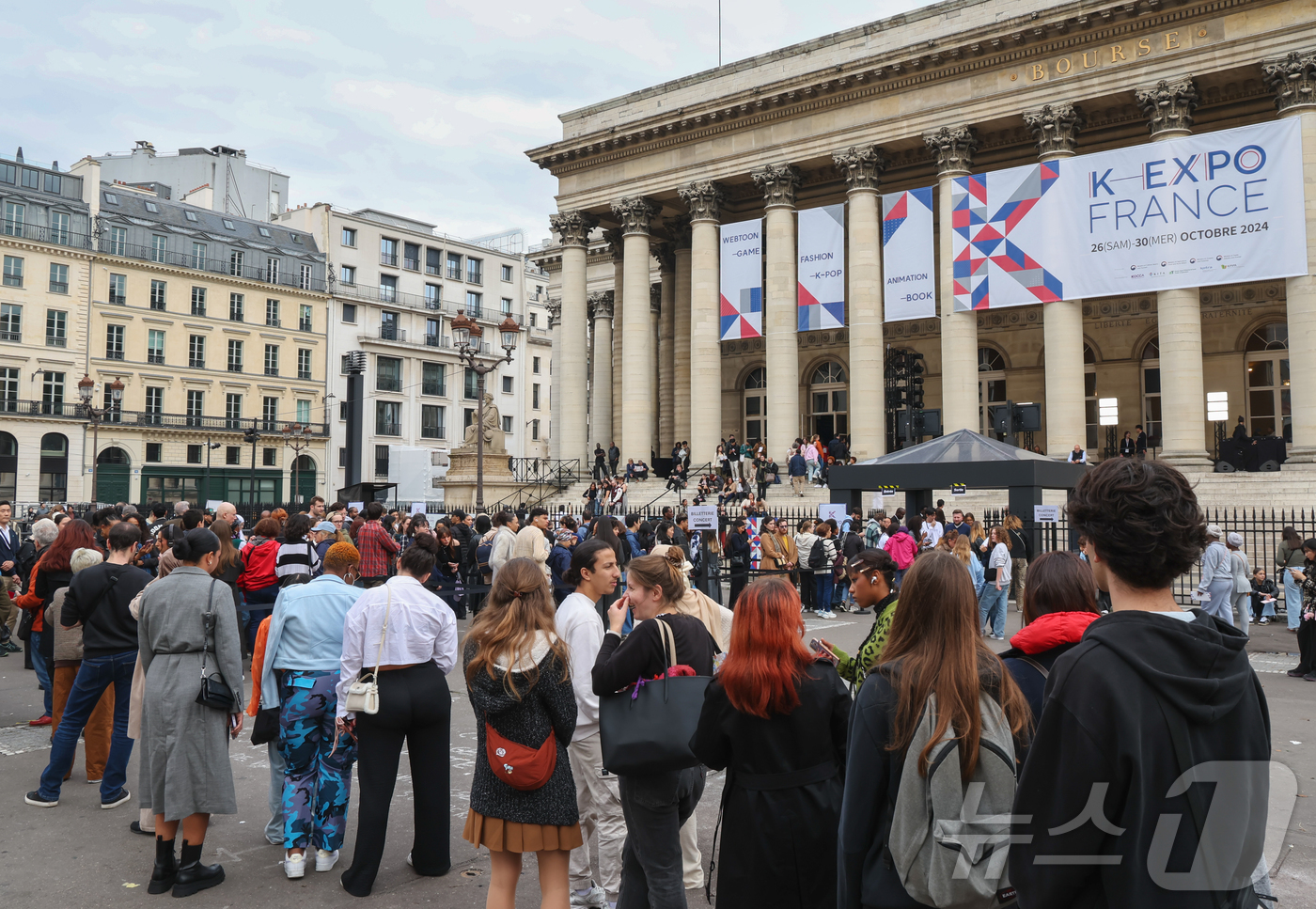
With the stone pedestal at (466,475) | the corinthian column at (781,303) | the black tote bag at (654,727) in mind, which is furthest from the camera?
the corinthian column at (781,303)

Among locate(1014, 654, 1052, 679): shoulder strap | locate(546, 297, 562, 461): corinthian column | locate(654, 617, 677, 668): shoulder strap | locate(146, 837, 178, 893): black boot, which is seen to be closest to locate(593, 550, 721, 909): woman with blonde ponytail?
locate(654, 617, 677, 668): shoulder strap

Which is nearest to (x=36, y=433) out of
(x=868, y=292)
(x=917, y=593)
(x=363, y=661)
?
(x=868, y=292)

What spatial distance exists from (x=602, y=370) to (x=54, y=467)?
3055cm

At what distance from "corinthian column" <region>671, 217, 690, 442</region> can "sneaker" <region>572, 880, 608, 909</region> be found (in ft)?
108

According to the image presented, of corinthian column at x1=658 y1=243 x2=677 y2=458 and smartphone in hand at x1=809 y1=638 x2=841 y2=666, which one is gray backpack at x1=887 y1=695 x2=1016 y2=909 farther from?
corinthian column at x1=658 y1=243 x2=677 y2=458

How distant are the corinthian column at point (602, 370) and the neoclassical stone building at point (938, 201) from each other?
7.85 ft

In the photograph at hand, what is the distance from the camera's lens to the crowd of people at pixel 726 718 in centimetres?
206

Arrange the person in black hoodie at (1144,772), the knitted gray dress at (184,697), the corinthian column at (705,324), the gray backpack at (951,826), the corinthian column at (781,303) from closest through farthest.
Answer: the person in black hoodie at (1144,772) → the gray backpack at (951,826) → the knitted gray dress at (184,697) → the corinthian column at (781,303) → the corinthian column at (705,324)

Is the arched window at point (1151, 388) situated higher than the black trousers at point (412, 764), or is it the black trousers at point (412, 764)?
the arched window at point (1151, 388)

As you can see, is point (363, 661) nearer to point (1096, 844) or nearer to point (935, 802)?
point (935, 802)

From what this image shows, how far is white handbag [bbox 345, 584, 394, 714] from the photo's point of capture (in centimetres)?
520

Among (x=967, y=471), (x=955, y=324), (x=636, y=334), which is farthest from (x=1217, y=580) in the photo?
(x=636, y=334)

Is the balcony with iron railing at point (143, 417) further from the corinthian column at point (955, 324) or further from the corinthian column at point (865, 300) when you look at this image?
the corinthian column at point (955, 324)

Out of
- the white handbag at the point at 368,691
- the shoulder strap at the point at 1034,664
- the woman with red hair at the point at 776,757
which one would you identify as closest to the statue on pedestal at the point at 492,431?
the white handbag at the point at 368,691
